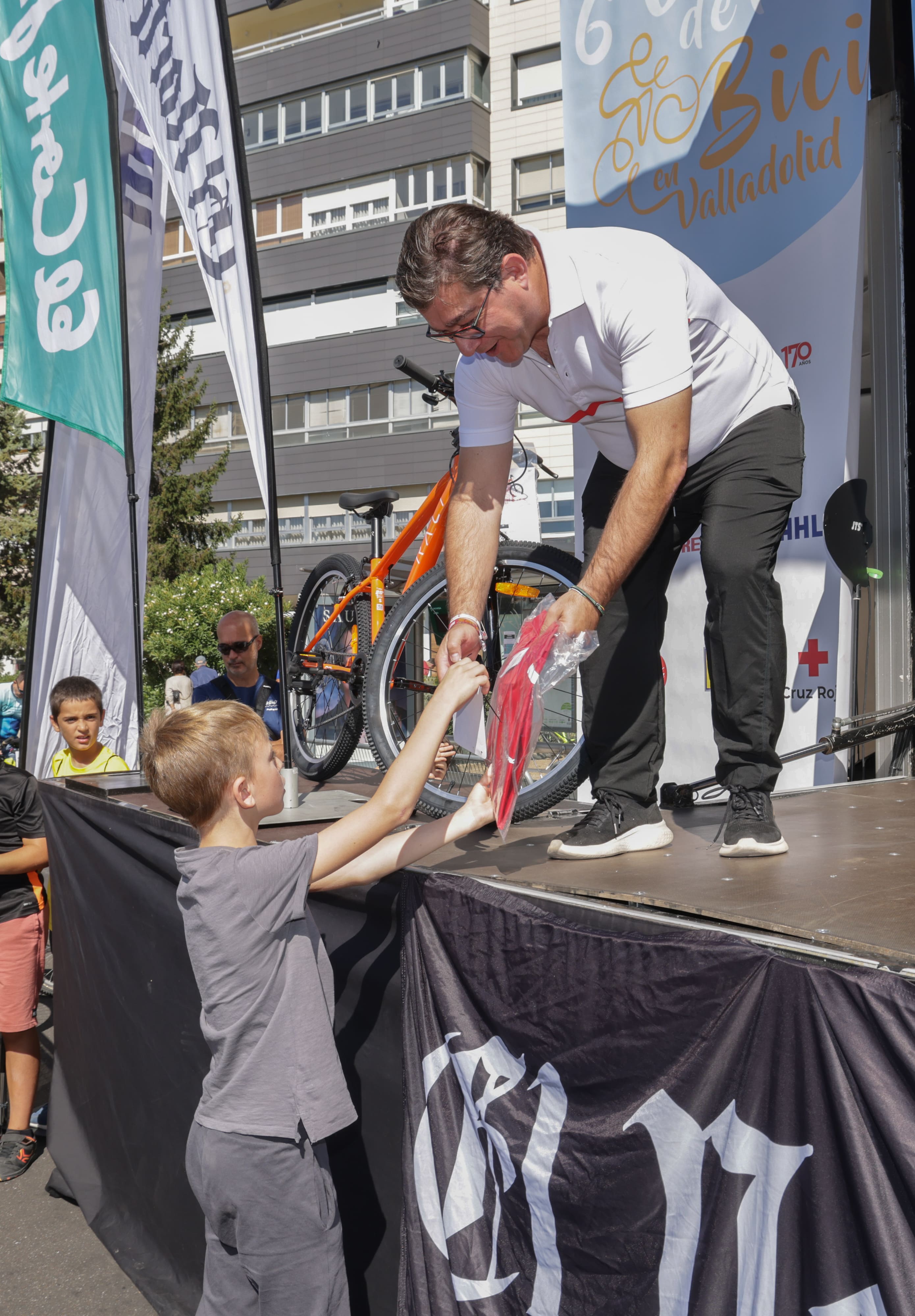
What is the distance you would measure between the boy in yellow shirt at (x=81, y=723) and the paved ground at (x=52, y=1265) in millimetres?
1459

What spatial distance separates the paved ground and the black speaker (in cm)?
303

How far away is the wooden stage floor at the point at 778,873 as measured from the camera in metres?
1.29

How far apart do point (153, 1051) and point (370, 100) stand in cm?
2427

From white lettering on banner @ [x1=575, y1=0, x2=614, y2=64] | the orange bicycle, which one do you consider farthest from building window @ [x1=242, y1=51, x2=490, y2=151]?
the orange bicycle

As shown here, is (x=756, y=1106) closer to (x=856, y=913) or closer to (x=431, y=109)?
(x=856, y=913)

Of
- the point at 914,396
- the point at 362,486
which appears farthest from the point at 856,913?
the point at 362,486

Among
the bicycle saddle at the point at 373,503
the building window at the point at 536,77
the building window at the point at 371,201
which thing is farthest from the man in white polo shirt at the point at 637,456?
the building window at the point at 536,77

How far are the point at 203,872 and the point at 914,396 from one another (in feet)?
9.58

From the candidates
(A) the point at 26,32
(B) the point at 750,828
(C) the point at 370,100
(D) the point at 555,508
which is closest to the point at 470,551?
(B) the point at 750,828

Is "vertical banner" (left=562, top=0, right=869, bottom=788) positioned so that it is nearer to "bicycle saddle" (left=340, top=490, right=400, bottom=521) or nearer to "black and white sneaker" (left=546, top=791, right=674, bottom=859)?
"bicycle saddle" (left=340, top=490, right=400, bottom=521)

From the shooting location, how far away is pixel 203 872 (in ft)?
5.54

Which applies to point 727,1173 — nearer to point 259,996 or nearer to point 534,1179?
point 534,1179

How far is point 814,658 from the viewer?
11.7 feet

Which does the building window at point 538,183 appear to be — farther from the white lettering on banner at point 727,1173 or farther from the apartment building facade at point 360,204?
the white lettering on banner at point 727,1173
